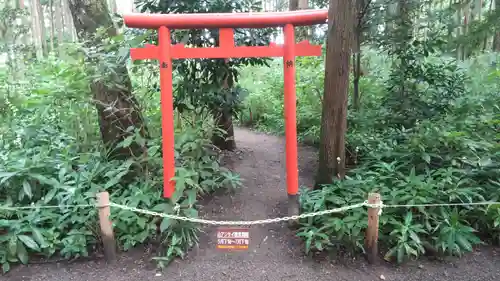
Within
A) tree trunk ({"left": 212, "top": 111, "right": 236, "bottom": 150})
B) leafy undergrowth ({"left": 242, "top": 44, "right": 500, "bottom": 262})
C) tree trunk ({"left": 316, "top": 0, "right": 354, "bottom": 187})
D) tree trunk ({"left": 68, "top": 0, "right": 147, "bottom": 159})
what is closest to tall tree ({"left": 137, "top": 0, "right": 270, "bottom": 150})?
tree trunk ({"left": 68, "top": 0, "right": 147, "bottom": 159})

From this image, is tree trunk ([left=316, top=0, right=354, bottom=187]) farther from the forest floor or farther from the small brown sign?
the small brown sign

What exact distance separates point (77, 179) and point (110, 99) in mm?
996

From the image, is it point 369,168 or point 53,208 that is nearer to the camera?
point 53,208

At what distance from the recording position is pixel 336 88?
152 inches

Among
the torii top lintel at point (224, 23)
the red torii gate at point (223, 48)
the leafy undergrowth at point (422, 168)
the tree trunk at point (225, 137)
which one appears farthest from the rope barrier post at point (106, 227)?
the tree trunk at point (225, 137)

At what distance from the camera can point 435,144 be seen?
4.14 meters

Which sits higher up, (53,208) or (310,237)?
(53,208)

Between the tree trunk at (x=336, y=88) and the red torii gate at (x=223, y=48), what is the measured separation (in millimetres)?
293

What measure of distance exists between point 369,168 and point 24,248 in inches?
151

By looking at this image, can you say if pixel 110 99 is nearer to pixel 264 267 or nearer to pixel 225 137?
pixel 225 137

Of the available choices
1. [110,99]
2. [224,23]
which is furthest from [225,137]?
[224,23]

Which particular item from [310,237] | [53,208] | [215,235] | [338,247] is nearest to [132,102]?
[53,208]

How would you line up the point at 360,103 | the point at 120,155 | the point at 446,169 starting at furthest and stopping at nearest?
the point at 360,103 → the point at 120,155 → the point at 446,169

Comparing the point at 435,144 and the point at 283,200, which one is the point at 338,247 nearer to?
the point at 283,200
